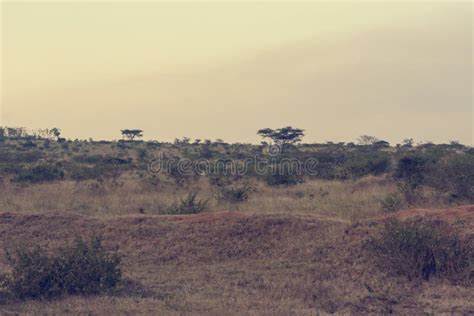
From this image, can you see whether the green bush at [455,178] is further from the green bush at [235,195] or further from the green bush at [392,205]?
the green bush at [235,195]

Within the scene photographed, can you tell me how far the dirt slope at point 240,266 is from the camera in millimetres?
7949

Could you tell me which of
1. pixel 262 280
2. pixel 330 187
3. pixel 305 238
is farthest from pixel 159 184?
pixel 262 280

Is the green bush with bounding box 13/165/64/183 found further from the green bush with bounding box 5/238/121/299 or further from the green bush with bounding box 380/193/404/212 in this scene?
the green bush with bounding box 5/238/121/299

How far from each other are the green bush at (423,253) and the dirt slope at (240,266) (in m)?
0.28

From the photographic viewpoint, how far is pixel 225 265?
10695mm

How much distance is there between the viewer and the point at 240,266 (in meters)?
10.6

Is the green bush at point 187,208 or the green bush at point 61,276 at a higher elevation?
the green bush at point 187,208

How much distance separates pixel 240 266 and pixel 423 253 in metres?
3.57

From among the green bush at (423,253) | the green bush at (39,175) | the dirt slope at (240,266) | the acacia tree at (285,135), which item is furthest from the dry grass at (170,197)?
the acacia tree at (285,135)

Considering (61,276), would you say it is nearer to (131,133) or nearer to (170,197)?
(170,197)

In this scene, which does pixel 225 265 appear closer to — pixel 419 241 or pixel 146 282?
pixel 146 282

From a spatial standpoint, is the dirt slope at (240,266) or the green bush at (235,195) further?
the green bush at (235,195)

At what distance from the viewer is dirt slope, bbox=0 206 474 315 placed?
7.95 m

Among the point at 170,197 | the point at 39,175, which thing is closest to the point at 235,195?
the point at 170,197
